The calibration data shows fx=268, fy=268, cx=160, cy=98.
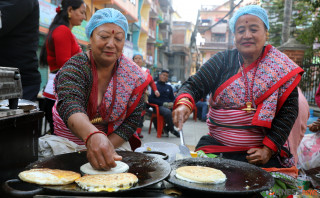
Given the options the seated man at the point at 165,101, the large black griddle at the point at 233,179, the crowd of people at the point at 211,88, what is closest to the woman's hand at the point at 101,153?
the large black griddle at the point at 233,179

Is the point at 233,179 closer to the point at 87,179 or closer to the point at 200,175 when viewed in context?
the point at 200,175

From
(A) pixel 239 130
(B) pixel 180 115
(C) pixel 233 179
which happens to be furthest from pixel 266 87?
(C) pixel 233 179

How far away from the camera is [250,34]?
1944 millimetres

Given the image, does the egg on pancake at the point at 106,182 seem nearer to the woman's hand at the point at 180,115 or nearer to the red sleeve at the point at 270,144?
the woman's hand at the point at 180,115

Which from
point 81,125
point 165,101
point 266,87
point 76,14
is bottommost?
point 165,101

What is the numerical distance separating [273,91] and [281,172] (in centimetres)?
54

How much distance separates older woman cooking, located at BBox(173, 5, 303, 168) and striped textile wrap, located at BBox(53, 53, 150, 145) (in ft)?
1.11

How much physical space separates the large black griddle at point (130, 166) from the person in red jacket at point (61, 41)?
1.40 meters

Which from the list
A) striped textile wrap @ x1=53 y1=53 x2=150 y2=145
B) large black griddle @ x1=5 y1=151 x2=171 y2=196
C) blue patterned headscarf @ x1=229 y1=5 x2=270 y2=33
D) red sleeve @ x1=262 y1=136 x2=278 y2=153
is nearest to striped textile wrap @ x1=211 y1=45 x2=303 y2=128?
red sleeve @ x1=262 y1=136 x2=278 y2=153

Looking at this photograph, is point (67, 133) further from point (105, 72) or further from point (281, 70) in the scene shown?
point (281, 70)

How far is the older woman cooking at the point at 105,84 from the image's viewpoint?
5.33 ft

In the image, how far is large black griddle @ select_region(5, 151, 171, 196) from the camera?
104 cm

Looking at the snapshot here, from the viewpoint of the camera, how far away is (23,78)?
2191 millimetres

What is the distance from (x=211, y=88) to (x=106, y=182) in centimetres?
131
